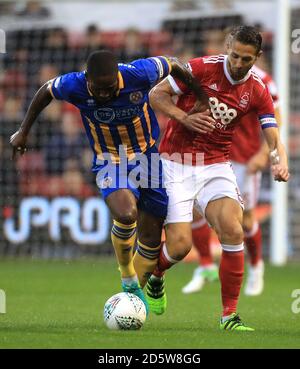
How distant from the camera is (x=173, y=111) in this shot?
682 cm

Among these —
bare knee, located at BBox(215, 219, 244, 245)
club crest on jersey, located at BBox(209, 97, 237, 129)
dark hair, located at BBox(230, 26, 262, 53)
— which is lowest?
bare knee, located at BBox(215, 219, 244, 245)

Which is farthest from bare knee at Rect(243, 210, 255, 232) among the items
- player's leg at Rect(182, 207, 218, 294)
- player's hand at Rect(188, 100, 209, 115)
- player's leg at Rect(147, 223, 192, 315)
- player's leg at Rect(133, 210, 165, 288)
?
player's hand at Rect(188, 100, 209, 115)

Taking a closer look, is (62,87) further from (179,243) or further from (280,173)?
(280,173)

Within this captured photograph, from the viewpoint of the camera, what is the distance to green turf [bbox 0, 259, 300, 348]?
5.78 meters

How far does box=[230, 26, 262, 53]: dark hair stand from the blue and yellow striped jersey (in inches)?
20.9

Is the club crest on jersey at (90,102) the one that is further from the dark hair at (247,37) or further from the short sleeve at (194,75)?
the dark hair at (247,37)

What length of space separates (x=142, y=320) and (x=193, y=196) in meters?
1.10

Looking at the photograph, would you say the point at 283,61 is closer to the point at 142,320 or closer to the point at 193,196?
the point at 193,196

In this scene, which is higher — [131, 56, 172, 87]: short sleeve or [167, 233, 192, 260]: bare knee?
[131, 56, 172, 87]: short sleeve

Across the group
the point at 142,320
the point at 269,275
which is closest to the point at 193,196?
the point at 142,320

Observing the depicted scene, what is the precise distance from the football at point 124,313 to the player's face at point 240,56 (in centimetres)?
168

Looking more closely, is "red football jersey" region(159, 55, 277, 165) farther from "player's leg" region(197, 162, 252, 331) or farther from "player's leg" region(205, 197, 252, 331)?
"player's leg" region(205, 197, 252, 331)

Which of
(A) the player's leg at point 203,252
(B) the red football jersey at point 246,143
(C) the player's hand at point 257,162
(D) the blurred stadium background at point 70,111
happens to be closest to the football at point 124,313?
(A) the player's leg at point 203,252
